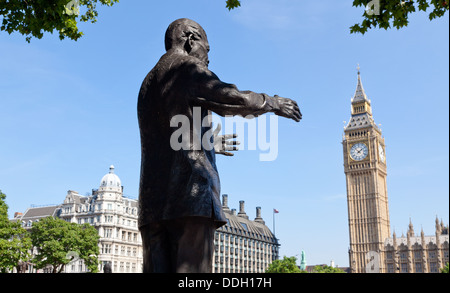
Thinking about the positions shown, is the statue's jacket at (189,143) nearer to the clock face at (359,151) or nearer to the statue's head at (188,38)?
the statue's head at (188,38)

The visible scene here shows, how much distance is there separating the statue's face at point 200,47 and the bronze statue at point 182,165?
0.09 m

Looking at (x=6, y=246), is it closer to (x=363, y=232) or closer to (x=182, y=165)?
(x=182, y=165)

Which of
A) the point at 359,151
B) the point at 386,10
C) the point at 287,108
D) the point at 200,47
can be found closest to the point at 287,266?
the point at 359,151

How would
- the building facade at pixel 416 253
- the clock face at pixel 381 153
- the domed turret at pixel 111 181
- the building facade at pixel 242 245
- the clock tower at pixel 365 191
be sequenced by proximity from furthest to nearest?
the clock face at pixel 381 153 < the clock tower at pixel 365 191 < the building facade at pixel 416 253 < the building facade at pixel 242 245 < the domed turret at pixel 111 181

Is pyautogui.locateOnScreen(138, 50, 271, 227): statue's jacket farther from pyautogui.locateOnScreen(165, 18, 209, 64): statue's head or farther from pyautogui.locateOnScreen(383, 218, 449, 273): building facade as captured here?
pyautogui.locateOnScreen(383, 218, 449, 273): building facade

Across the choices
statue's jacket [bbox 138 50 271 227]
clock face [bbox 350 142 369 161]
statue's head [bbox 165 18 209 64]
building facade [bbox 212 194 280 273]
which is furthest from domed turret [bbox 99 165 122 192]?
statue's jacket [bbox 138 50 271 227]

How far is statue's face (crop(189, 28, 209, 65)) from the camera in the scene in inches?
160

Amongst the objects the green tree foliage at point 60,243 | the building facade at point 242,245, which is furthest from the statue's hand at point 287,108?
the building facade at point 242,245

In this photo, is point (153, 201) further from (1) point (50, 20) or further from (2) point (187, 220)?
(1) point (50, 20)

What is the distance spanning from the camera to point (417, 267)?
108562 mm

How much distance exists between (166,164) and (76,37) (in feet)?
24.1

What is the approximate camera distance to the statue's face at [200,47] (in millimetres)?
4070

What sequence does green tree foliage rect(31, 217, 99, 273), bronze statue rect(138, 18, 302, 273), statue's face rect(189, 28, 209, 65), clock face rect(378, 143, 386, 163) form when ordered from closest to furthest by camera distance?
bronze statue rect(138, 18, 302, 273), statue's face rect(189, 28, 209, 65), green tree foliage rect(31, 217, 99, 273), clock face rect(378, 143, 386, 163)
